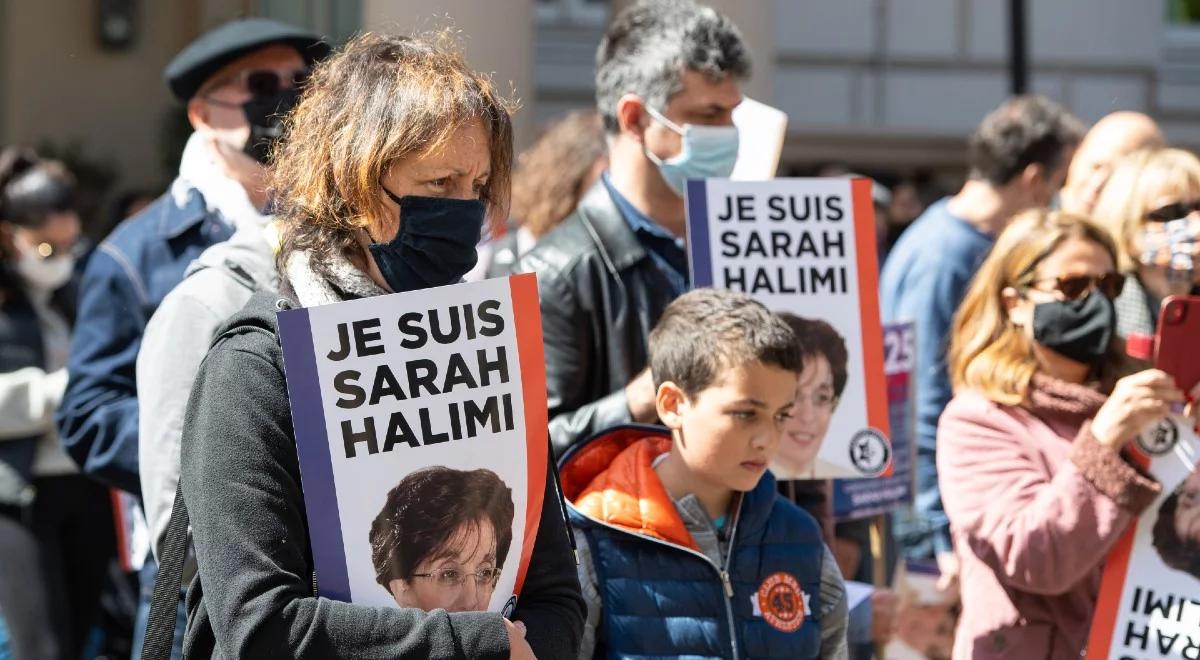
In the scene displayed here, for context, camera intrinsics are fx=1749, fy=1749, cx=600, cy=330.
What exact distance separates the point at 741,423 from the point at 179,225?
4.56ft

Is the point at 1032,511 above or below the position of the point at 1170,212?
below

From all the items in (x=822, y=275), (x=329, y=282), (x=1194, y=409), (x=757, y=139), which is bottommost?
(x=1194, y=409)

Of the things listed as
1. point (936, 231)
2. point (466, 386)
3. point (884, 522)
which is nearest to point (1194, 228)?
point (884, 522)

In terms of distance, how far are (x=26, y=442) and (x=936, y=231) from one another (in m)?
3.15

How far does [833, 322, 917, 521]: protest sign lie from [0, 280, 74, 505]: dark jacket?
2.85 metres

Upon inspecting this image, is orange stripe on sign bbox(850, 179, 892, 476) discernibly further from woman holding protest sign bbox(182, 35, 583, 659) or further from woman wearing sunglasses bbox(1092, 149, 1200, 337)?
woman holding protest sign bbox(182, 35, 583, 659)

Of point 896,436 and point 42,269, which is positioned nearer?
point 896,436

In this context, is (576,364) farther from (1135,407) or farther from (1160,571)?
(1160,571)

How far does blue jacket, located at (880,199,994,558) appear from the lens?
5465 mm

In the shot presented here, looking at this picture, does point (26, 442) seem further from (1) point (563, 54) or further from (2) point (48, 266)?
(1) point (563, 54)

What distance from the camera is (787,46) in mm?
19359

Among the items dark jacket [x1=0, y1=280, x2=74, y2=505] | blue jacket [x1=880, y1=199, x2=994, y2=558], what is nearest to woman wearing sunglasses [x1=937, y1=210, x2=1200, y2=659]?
blue jacket [x1=880, y1=199, x2=994, y2=558]

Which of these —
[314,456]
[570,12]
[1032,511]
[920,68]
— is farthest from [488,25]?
[920,68]

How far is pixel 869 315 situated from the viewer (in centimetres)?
394
